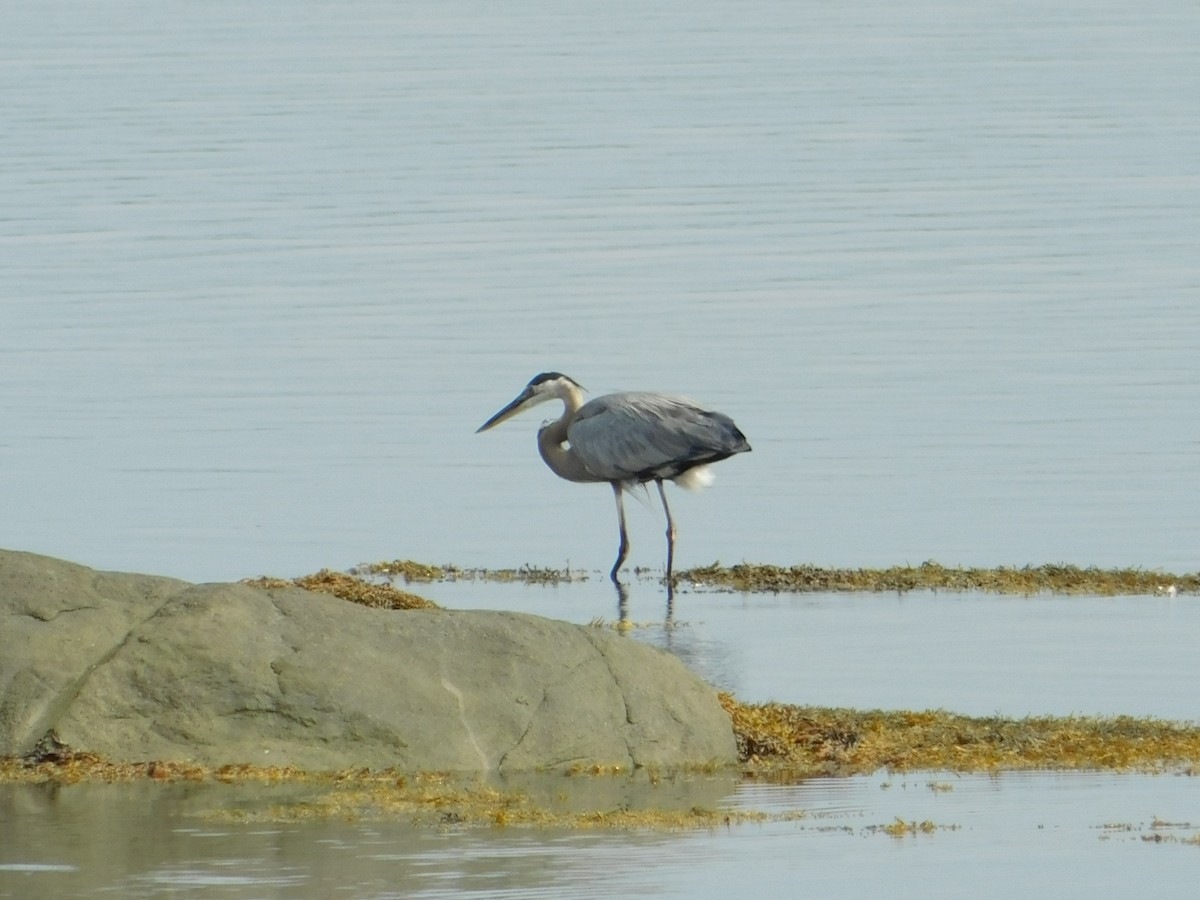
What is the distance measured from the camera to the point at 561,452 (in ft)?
64.2

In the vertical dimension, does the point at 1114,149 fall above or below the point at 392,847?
above

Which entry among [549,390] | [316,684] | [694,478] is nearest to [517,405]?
[549,390]

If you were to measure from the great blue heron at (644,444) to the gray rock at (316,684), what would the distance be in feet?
21.7

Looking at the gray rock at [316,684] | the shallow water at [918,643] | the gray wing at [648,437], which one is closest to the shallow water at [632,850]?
the gray rock at [316,684]

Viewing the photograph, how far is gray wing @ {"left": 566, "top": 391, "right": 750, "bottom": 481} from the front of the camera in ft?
60.5

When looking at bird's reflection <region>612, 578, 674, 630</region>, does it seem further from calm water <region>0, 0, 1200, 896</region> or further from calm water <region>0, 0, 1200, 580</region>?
calm water <region>0, 0, 1200, 580</region>

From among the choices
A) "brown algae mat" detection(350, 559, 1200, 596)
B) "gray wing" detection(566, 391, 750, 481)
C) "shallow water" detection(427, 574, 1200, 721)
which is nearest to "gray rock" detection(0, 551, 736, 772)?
"shallow water" detection(427, 574, 1200, 721)

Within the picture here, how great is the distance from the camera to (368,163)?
4644 cm

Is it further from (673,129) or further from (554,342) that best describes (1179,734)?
(673,129)

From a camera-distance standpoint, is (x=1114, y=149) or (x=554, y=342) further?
(x=1114, y=149)

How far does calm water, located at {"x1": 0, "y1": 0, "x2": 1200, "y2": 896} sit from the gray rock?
0.62m

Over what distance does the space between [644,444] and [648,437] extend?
6cm

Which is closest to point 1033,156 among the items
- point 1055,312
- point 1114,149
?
point 1114,149

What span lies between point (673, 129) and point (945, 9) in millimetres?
37128
